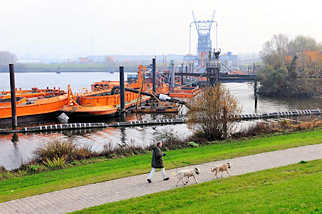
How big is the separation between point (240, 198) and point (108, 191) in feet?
14.2

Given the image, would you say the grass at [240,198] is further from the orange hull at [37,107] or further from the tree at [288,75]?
the tree at [288,75]

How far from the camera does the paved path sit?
10.1 meters

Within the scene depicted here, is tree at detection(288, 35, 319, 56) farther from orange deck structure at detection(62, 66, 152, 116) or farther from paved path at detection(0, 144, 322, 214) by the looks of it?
paved path at detection(0, 144, 322, 214)

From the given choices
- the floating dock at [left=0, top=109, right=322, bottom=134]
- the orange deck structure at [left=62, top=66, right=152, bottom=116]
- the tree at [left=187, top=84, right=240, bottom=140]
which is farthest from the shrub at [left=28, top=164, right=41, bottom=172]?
the orange deck structure at [left=62, top=66, right=152, bottom=116]

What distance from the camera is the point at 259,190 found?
10.0 meters

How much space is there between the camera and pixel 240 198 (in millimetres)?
9352

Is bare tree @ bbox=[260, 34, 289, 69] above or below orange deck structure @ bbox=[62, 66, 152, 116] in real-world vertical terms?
above

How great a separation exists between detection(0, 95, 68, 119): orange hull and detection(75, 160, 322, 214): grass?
1371 inches

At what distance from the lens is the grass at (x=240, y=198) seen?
8.60m

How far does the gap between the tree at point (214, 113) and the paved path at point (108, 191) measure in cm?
896

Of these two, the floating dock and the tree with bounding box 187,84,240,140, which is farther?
the floating dock

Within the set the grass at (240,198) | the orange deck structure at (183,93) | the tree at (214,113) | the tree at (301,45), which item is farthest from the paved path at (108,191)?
the tree at (301,45)

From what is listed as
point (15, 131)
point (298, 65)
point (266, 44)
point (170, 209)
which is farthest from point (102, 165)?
point (266, 44)

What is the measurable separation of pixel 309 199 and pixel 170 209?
359 cm
